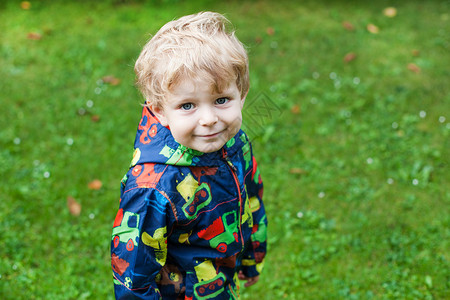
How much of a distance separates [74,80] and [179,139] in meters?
3.51

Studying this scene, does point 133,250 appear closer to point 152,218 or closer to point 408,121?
point 152,218

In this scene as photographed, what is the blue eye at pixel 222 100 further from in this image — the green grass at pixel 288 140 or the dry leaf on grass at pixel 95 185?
the dry leaf on grass at pixel 95 185

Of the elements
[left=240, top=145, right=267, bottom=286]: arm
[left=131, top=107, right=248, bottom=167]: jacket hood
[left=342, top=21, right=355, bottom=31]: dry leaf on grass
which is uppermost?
[left=131, top=107, right=248, bottom=167]: jacket hood

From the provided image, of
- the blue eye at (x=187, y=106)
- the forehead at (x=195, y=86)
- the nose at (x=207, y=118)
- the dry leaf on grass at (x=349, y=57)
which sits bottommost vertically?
the dry leaf on grass at (x=349, y=57)

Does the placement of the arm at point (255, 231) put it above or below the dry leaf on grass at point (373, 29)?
above

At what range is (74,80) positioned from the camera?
4.71m

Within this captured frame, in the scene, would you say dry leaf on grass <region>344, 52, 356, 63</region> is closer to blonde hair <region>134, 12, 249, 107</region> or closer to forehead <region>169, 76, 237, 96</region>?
blonde hair <region>134, 12, 249, 107</region>

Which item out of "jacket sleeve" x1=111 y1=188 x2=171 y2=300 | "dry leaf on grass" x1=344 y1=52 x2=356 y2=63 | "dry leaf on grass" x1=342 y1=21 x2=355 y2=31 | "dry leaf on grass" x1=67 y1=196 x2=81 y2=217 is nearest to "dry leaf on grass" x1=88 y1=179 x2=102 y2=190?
"dry leaf on grass" x1=67 y1=196 x2=81 y2=217

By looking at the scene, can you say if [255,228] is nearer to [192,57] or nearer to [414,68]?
[192,57]

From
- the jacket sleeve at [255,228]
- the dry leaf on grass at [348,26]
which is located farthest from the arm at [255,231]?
the dry leaf on grass at [348,26]

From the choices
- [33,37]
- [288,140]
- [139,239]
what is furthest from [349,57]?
[139,239]

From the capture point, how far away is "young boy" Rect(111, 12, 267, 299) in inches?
58.1

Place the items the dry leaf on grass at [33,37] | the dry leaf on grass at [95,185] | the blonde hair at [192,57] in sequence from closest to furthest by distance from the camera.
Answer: the blonde hair at [192,57] < the dry leaf on grass at [95,185] < the dry leaf on grass at [33,37]

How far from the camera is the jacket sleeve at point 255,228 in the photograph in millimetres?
1989
